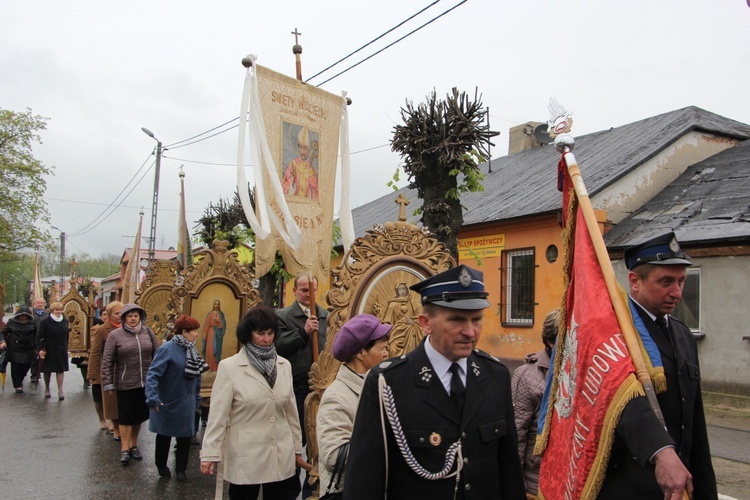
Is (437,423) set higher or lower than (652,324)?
lower

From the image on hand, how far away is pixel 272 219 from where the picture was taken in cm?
634

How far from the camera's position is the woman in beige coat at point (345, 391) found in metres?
3.28

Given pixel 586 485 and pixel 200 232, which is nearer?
pixel 586 485

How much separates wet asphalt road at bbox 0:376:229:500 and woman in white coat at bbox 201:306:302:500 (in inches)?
85.6

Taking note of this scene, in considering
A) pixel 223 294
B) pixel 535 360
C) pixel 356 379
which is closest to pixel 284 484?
pixel 356 379

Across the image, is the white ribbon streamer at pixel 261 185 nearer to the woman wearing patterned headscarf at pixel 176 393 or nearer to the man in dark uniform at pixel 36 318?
the woman wearing patterned headscarf at pixel 176 393

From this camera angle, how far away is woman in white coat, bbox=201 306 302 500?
453 cm

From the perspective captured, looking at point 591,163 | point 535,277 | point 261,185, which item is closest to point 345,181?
point 261,185

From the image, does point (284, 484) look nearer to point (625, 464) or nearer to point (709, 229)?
point (625, 464)

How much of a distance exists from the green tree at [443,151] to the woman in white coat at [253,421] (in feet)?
13.0

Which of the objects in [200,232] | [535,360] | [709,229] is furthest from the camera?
[200,232]

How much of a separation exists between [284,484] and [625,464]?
2822 millimetres

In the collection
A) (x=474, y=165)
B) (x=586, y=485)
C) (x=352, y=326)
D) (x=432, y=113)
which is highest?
(x=432, y=113)

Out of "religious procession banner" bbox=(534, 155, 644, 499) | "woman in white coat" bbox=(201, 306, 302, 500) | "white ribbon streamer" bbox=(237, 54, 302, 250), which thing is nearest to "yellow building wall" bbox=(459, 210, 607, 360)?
"white ribbon streamer" bbox=(237, 54, 302, 250)
